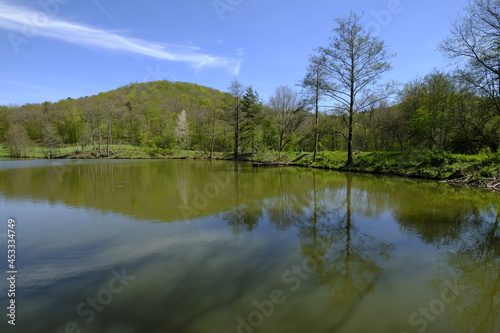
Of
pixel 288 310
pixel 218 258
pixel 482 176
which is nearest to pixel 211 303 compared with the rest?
pixel 288 310

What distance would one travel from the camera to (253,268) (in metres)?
4.15

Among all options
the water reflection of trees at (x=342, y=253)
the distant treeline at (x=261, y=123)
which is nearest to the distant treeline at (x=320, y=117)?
the distant treeline at (x=261, y=123)

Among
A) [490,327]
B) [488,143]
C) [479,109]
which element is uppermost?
[479,109]

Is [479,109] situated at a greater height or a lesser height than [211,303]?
greater

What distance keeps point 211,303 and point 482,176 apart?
15451 mm

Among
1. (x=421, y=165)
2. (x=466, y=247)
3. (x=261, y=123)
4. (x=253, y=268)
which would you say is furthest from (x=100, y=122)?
(x=466, y=247)

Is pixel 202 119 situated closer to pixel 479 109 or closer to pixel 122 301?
pixel 479 109

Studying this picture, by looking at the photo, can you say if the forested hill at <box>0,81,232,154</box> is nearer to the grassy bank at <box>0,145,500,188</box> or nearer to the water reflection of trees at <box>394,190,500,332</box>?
the grassy bank at <box>0,145,500,188</box>

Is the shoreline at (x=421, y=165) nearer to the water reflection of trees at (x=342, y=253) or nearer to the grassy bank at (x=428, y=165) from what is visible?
the grassy bank at (x=428, y=165)

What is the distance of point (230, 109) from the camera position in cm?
3819

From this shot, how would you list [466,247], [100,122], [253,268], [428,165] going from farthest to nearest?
[100,122] → [428,165] → [466,247] → [253,268]

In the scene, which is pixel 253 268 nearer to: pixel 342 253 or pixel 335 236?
pixel 342 253

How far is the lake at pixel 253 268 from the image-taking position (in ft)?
9.71

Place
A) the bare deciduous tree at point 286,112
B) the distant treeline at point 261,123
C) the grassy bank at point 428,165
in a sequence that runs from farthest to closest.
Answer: the bare deciduous tree at point 286,112 → the distant treeline at point 261,123 → the grassy bank at point 428,165
